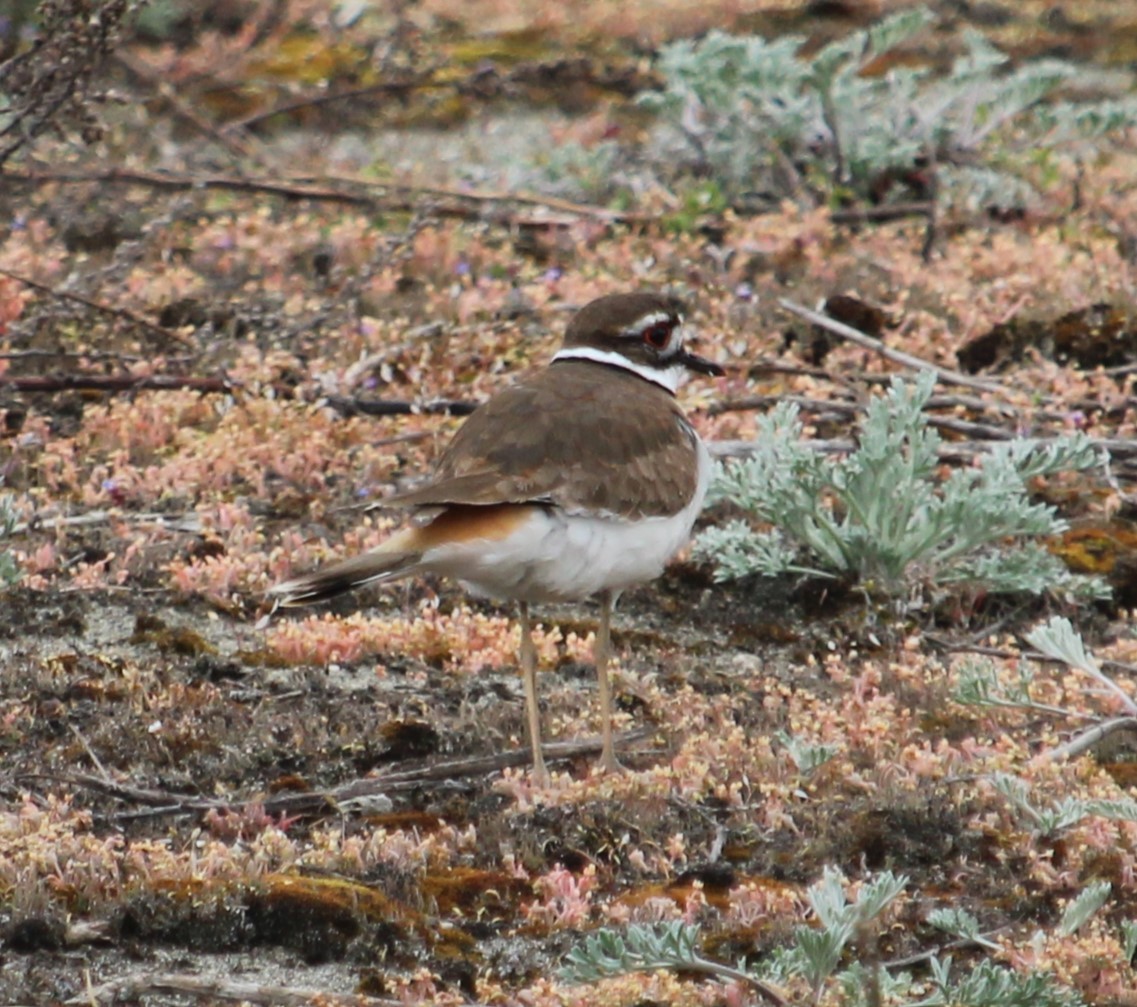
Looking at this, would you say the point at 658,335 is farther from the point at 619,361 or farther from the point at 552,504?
the point at 552,504

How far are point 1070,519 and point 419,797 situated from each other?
3.74 metres

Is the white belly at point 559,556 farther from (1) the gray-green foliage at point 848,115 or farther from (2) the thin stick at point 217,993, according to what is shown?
(1) the gray-green foliage at point 848,115

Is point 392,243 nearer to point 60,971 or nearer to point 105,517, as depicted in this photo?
point 105,517

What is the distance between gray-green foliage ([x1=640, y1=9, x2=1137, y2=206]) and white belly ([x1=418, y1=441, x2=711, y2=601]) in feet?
20.8

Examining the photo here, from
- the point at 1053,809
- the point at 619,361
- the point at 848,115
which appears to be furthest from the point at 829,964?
the point at 848,115

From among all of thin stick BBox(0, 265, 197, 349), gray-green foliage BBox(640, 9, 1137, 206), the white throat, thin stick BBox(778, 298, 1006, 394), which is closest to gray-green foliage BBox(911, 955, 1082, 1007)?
the white throat

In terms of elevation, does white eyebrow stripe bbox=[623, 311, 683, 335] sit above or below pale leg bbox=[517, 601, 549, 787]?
above

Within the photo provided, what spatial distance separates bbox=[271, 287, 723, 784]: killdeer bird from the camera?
19.6ft

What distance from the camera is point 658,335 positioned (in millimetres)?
7328

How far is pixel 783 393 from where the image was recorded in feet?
31.7

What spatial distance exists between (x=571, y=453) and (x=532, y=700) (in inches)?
32.1

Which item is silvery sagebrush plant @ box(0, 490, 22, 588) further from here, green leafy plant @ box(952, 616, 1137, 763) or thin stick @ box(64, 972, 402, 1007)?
green leafy plant @ box(952, 616, 1137, 763)

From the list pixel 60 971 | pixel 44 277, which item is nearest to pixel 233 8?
pixel 44 277

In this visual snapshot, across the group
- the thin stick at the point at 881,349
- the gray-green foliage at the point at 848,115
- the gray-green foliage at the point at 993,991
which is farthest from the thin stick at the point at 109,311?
the gray-green foliage at the point at 993,991
